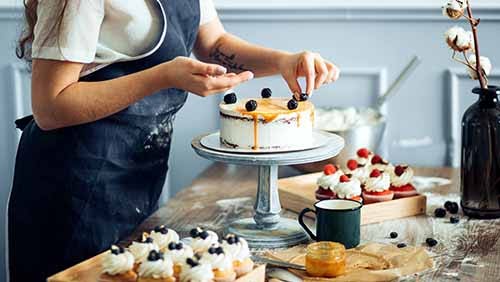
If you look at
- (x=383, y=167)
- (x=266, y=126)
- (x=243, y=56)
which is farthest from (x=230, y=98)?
(x=383, y=167)

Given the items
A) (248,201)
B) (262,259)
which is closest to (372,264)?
(262,259)

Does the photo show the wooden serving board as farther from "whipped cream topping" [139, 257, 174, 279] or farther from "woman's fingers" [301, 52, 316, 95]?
"whipped cream topping" [139, 257, 174, 279]

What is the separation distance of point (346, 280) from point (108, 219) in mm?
646

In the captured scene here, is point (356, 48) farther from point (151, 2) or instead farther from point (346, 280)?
point (346, 280)

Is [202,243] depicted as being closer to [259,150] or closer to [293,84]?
[259,150]

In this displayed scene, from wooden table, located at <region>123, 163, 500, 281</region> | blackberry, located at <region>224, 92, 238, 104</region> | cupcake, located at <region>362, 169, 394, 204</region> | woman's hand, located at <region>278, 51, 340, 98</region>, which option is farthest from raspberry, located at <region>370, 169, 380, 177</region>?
blackberry, located at <region>224, 92, 238, 104</region>

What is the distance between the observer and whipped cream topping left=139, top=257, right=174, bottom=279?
4.87ft

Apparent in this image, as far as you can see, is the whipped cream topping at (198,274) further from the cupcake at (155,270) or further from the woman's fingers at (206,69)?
the woman's fingers at (206,69)

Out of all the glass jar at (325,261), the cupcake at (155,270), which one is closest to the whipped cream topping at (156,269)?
the cupcake at (155,270)

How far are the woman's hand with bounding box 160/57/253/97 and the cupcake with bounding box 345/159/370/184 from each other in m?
0.48

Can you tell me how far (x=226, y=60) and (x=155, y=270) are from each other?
3.09ft

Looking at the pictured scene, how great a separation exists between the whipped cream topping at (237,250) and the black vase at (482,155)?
2.32 ft

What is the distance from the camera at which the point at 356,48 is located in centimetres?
287

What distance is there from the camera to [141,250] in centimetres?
156
